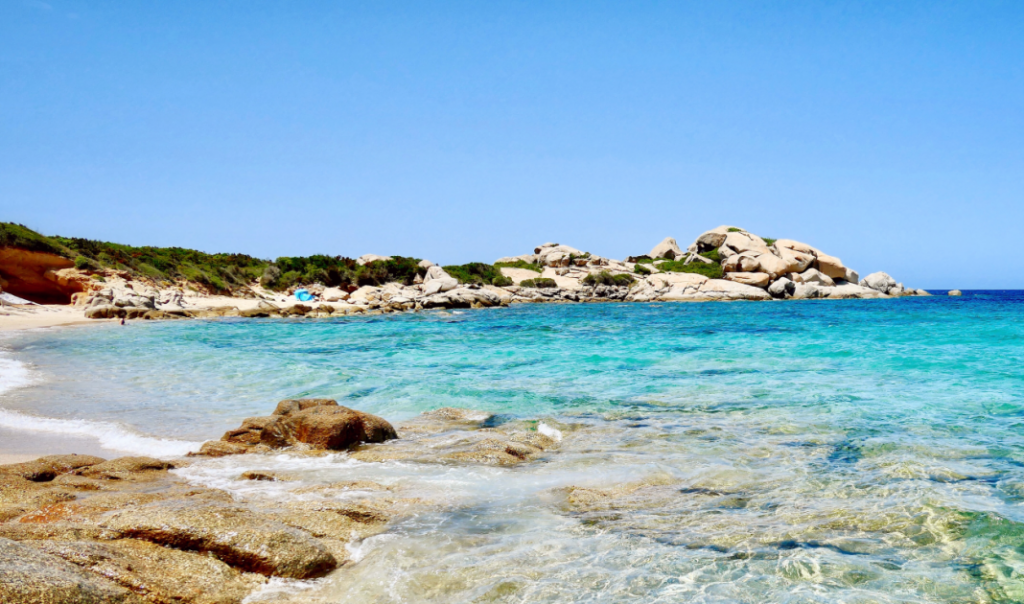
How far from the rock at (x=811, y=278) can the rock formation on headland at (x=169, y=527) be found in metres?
59.2

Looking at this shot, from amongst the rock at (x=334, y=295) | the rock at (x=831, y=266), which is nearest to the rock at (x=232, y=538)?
the rock at (x=334, y=295)

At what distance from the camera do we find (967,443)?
7195mm

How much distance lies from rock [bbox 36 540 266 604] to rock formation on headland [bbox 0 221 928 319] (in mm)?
33903

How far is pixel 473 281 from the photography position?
58188 millimetres

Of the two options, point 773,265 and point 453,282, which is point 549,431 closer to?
point 453,282

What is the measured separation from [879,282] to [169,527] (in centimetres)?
7217

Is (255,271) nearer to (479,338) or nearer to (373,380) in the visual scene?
(479,338)

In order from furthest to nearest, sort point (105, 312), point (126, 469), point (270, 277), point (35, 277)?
point (270, 277)
point (35, 277)
point (105, 312)
point (126, 469)

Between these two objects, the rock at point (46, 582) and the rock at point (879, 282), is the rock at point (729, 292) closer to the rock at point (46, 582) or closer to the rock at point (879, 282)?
the rock at point (879, 282)

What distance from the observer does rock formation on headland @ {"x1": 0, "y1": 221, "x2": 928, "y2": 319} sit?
3659cm

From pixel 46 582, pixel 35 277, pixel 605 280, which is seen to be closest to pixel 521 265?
pixel 605 280

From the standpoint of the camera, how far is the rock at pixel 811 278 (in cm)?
5953

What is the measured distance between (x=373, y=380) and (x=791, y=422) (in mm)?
8476

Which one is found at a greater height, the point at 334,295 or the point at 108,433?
the point at 334,295
